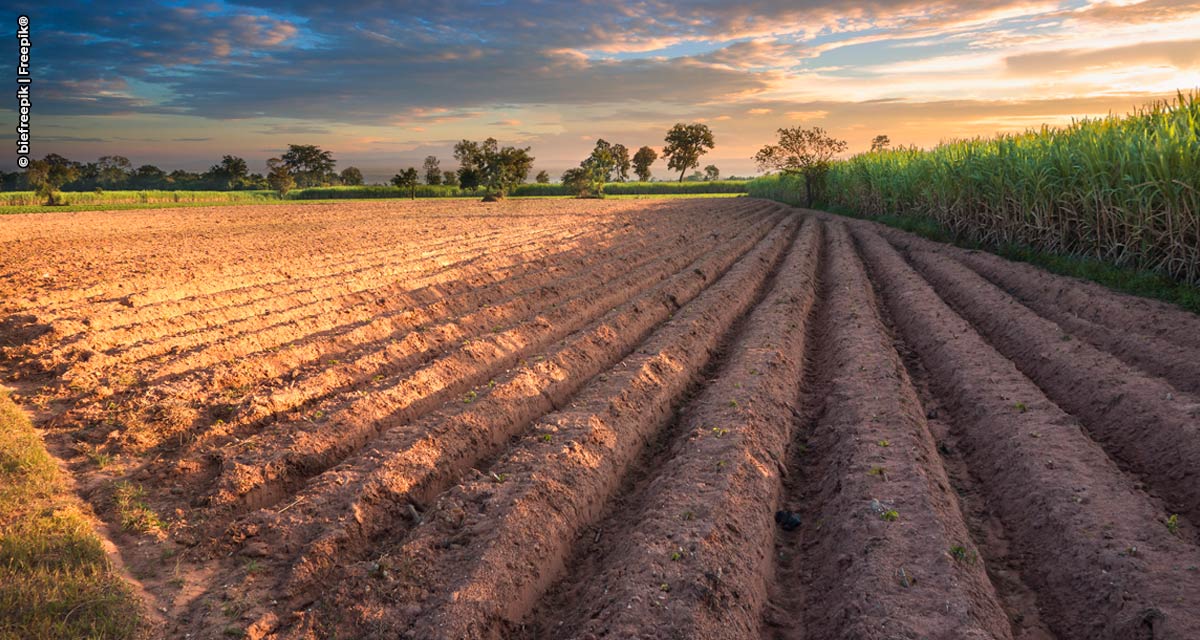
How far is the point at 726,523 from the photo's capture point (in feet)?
13.8

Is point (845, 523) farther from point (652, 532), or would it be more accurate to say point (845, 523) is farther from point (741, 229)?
point (741, 229)

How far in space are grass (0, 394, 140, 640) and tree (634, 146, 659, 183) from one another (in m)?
126

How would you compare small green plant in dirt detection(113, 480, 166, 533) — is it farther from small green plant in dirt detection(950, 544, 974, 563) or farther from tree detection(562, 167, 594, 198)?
tree detection(562, 167, 594, 198)

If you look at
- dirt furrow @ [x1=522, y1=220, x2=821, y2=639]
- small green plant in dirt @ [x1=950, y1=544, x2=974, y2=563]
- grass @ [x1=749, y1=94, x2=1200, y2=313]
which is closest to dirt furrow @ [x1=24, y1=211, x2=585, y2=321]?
dirt furrow @ [x1=522, y1=220, x2=821, y2=639]

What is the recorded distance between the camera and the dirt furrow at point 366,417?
16.2 ft

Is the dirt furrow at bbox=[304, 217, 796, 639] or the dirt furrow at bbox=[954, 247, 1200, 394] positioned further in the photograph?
the dirt furrow at bbox=[954, 247, 1200, 394]

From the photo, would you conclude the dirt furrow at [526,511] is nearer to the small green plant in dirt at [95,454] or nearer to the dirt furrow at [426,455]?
the dirt furrow at [426,455]

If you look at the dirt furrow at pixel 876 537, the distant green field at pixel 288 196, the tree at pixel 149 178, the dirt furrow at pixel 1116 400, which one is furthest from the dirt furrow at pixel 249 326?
the tree at pixel 149 178

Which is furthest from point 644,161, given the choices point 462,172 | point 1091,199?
point 1091,199

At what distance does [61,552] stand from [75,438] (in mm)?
2454

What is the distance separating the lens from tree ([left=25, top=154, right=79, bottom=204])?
4381cm

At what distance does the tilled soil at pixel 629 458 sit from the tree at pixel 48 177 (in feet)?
140

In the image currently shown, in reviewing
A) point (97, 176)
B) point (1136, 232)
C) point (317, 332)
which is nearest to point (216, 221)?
point (317, 332)

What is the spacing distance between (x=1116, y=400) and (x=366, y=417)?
6.91 metres
